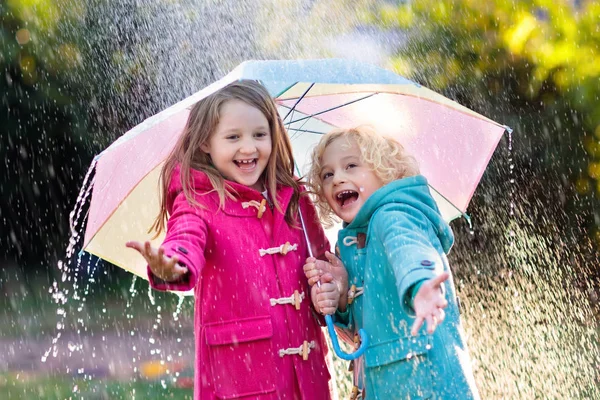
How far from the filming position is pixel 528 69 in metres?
9.45

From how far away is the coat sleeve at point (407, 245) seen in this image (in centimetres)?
256

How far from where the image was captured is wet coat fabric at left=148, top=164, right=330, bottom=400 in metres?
3.01

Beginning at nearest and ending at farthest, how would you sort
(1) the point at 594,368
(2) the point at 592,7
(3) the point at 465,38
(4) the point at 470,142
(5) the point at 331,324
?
(5) the point at 331,324
(4) the point at 470,142
(1) the point at 594,368
(2) the point at 592,7
(3) the point at 465,38

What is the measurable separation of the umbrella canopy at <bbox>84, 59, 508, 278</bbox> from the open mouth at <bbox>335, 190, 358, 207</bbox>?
398 mm

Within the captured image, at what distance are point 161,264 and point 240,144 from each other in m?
0.77

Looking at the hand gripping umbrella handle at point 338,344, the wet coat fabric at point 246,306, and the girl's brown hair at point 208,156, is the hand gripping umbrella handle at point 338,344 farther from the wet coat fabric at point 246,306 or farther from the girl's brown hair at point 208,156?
the girl's brown hair at point 208,156

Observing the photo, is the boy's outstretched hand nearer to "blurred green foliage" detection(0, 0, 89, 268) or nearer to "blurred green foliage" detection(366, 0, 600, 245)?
"blurred green foliage" detection(366, 0, 600, 245)

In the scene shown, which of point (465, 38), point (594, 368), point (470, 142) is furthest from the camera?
point (465, 38)

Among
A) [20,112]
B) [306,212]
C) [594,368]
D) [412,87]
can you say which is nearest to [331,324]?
[306,212]

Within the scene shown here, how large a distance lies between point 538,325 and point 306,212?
5384mm

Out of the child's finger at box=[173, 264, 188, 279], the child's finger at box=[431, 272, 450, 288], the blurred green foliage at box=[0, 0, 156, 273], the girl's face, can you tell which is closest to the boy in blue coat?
the child's finger at box=[431, 272, 450, 288]

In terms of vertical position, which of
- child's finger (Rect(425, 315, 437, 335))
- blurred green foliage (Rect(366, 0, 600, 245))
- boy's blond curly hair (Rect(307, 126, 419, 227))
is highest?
blurred green foliage (Rect(366, 0, 600, 245))

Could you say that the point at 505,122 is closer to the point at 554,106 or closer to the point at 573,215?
the point at 554,106

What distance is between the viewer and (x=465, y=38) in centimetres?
979
